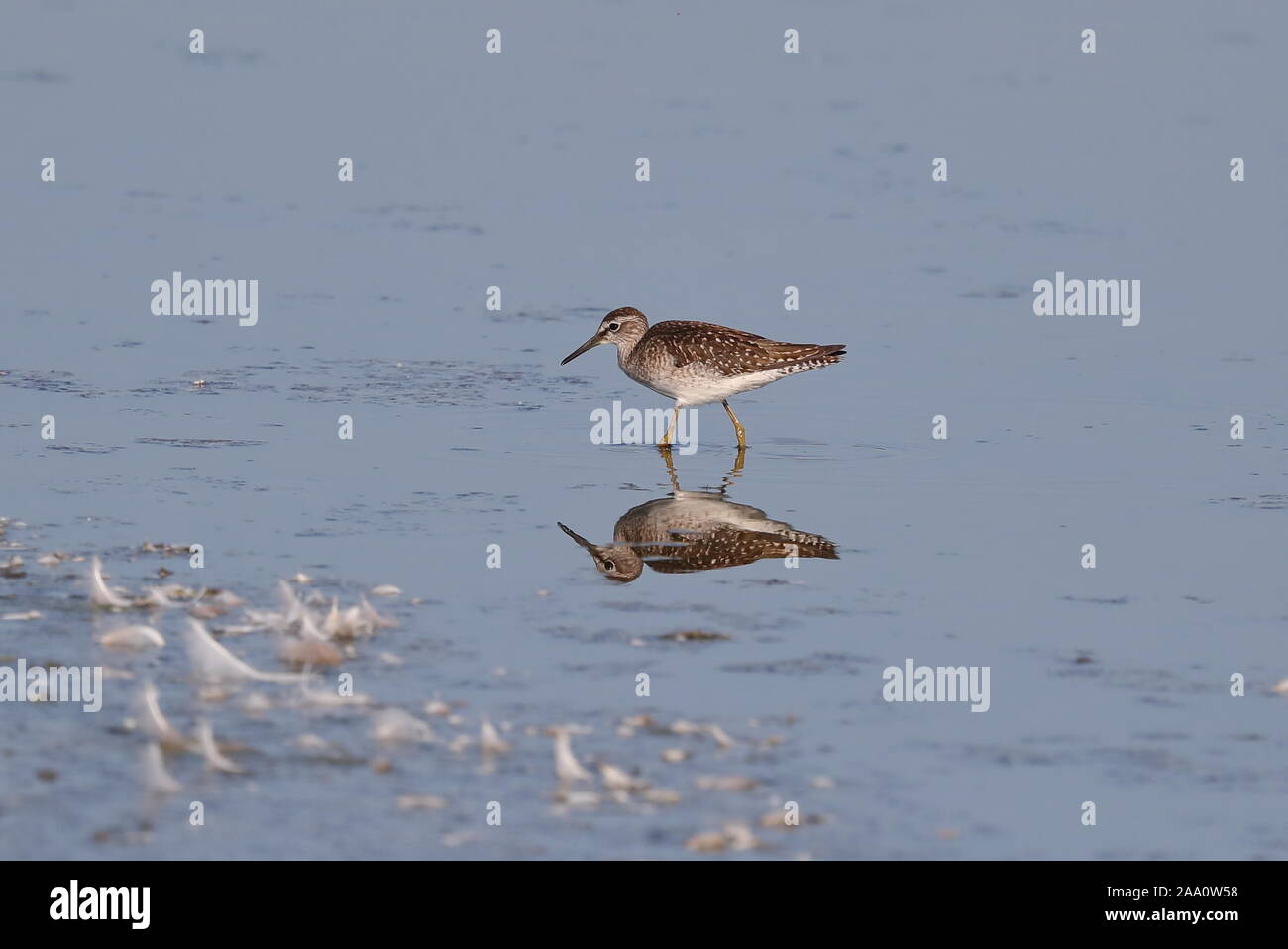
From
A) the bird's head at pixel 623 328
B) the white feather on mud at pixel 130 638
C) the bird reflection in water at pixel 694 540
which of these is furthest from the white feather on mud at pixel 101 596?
the bird's head at pixel 623 328

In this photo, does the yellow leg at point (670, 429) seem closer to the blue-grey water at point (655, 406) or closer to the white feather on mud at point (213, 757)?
the blue-grey water at point (655, 406)

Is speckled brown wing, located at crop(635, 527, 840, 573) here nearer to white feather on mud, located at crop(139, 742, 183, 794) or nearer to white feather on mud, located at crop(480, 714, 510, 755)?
white feather on mud, located at crop(480, 714, 510, 755)

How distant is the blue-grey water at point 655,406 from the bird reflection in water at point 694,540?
0.65 ft

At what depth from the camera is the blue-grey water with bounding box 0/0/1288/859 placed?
8250 millimetres

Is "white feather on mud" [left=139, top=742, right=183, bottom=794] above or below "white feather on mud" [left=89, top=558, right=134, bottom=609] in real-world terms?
below

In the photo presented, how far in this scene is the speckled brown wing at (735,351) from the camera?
603 inches

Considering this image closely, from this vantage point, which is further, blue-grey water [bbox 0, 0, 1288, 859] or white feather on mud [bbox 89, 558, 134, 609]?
white feather on mud [bbox 89, 558, 134, 609]

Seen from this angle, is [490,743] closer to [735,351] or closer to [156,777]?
[156,777]

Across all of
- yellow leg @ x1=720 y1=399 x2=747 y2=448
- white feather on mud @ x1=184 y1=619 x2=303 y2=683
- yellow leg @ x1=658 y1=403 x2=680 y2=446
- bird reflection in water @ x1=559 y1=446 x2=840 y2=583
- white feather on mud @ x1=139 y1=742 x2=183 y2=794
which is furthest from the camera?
yellow leg @ x1=658 y1=403 x2=680 y2=446

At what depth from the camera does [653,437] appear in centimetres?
1567

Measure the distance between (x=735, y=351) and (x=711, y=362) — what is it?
23 cm

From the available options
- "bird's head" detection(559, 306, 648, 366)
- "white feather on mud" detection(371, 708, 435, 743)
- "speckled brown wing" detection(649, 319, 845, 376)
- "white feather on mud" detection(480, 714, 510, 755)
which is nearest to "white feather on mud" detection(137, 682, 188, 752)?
"white feather on mud" detection(371, 708, 435, 743)

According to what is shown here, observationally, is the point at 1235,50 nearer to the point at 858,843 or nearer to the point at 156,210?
the point at 156,210

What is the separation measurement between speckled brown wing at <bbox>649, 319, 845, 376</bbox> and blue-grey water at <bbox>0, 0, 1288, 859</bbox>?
2.15 feet
